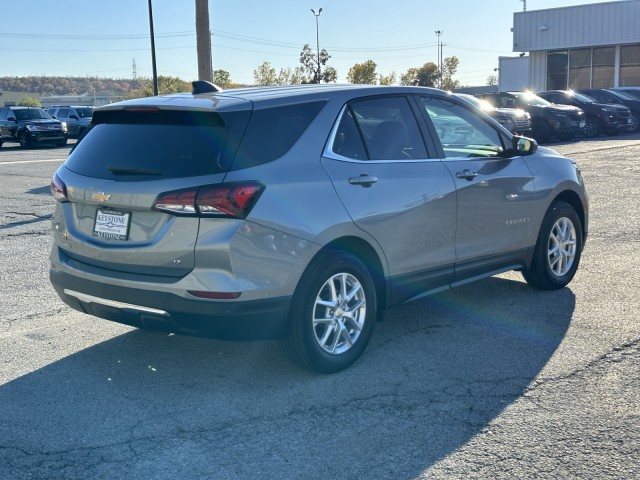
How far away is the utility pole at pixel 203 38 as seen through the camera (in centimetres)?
1570

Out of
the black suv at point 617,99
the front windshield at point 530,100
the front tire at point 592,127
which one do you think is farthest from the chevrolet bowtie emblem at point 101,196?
the black suv at point 617,99

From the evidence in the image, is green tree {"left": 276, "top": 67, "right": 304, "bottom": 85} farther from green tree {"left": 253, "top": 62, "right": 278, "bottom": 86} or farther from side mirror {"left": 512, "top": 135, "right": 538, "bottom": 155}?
side mirror {"left": 512, "top": 135, "right": 538, "bottom": 155}

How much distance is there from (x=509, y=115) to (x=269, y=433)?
2083 centimetres

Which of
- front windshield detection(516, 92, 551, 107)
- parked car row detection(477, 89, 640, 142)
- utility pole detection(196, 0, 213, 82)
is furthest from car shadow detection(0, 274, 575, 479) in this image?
front windshield detection(516, 92, 551, 107)

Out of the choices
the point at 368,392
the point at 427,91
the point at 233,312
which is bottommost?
the point at 368,392

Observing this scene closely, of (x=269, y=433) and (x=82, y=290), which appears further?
(x=82, y=290)

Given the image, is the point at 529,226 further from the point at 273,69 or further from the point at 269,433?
the point at 273,69

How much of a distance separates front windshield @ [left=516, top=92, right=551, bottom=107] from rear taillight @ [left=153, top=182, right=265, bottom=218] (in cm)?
2276

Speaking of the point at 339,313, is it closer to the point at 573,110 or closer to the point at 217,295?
the point at 217,295

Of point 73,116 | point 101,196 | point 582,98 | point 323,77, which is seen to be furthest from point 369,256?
point 323,77

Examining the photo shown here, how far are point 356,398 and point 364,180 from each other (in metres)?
1.36

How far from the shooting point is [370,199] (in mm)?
5008

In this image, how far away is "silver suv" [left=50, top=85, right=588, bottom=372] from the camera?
437 cm

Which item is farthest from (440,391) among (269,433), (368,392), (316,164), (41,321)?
(41,321)
